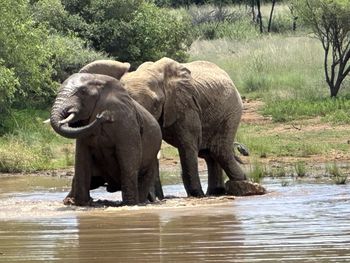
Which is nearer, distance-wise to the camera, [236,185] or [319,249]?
[319,249]

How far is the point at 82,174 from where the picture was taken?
1416cm

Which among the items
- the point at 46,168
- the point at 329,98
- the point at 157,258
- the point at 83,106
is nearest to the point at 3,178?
the point at 46,168

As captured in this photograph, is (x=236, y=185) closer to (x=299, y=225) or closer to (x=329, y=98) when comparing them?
(x=299, y=225)

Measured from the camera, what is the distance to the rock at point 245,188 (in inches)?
649

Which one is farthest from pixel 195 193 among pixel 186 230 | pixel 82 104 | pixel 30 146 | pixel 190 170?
pixel 30 146

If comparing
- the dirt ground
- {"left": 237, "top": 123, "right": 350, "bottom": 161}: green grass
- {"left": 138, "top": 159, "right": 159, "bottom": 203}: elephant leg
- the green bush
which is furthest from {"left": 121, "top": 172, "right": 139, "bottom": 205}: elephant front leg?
{"left": 237, "top": 123, "right": 350, "bottom": 161}: green grass

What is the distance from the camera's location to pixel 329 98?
96.0ft

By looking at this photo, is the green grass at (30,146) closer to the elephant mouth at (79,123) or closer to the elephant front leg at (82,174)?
the elephant front leg at (82,174)

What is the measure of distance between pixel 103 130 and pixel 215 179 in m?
3.74

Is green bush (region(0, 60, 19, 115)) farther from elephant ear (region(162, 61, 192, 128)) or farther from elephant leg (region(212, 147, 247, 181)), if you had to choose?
elephant ear (region(162, 61, 192, 128))

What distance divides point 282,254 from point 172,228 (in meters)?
2.30

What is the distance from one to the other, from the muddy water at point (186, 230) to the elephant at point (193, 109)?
3.42 ft

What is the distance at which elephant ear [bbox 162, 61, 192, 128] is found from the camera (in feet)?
52.9

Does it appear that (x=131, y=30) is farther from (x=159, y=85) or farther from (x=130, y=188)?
(x=130, y=188)
